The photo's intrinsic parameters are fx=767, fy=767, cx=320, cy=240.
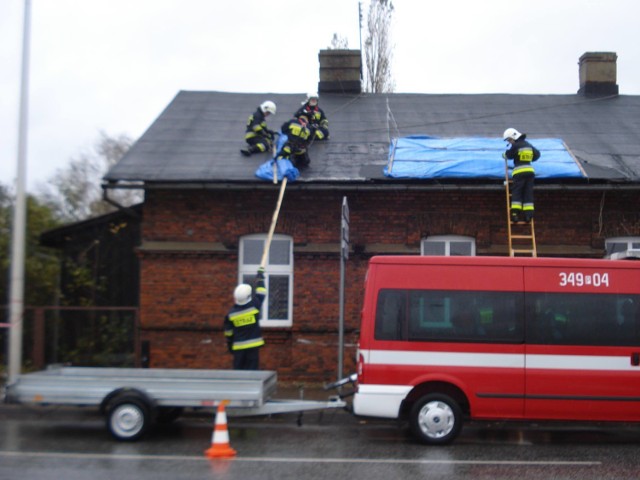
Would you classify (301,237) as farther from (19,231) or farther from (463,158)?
(19,231)

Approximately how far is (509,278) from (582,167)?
5401 millimetres

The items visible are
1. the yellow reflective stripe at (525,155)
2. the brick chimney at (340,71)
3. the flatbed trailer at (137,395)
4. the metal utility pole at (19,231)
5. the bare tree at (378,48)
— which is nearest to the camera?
the flatbed trailer at (137,395)

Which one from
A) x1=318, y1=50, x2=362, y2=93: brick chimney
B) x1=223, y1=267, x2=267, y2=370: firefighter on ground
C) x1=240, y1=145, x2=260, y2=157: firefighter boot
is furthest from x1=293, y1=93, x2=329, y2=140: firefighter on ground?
x1=223, y1=267, x2=267, y2=370: firefighter on ground

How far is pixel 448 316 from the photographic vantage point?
30.5 feet

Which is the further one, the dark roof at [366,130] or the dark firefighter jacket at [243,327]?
the dark roof at [366,130]

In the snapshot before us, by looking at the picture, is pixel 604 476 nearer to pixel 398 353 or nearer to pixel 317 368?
pixel 398 353

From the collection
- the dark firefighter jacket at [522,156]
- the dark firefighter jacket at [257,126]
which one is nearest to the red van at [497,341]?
the dark firefighter jacket at [522,156]

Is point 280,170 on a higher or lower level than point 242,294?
higher

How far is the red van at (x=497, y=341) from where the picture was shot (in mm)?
9102

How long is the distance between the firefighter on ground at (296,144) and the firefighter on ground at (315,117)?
0.84 metres

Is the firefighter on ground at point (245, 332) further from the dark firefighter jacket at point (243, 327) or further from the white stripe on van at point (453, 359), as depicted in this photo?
the white stripe on van at point (453, 359)

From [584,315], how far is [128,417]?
18.4ft

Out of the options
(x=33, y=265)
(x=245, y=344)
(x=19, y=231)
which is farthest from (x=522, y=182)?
(x=33, y=265)

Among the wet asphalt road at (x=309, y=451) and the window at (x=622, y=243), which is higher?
the window at (x=622, y=243)
